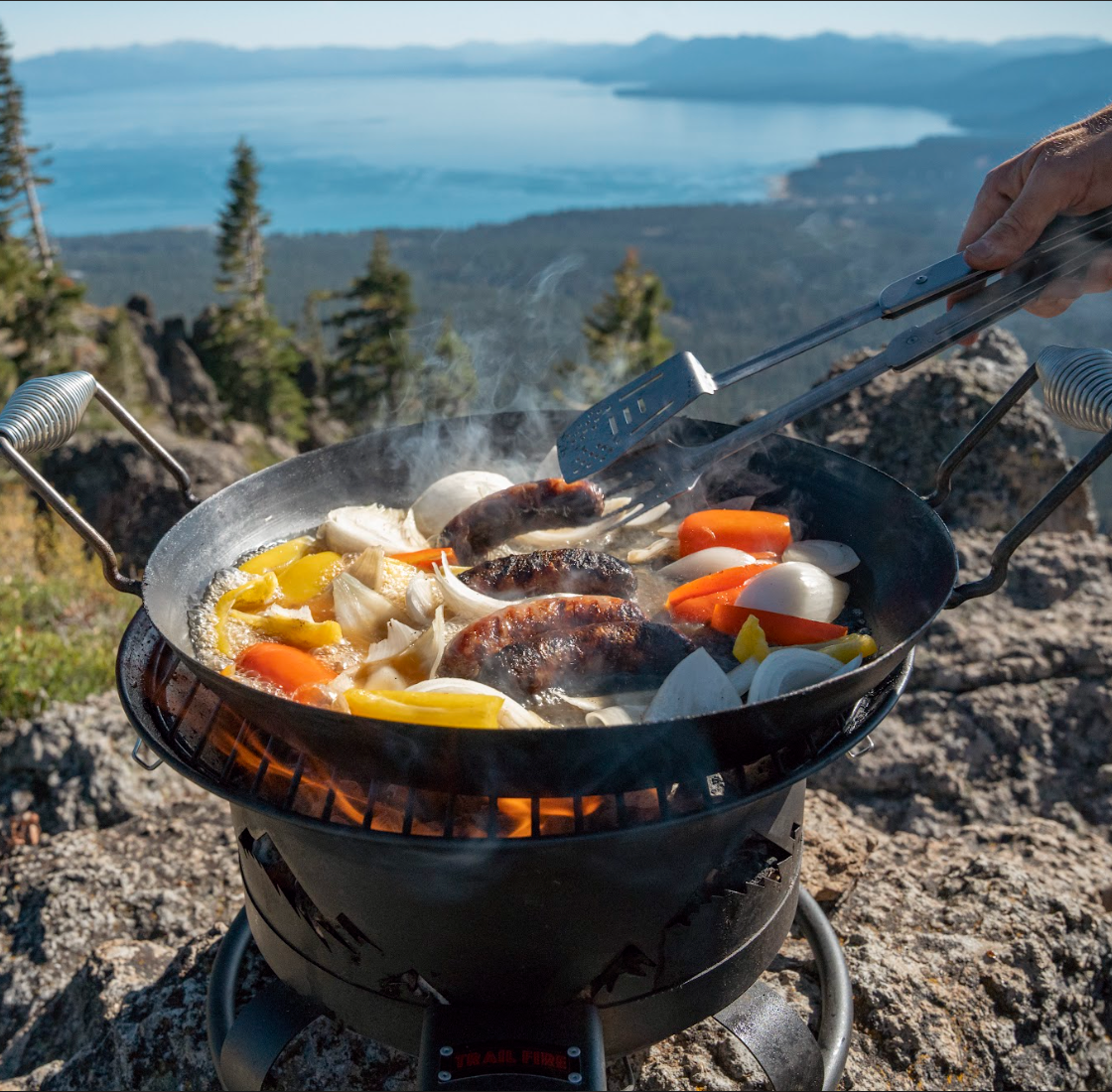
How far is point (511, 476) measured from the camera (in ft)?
11.3

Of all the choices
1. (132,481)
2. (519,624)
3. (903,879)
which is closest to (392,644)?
(519,624)

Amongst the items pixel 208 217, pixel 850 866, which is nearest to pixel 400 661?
pixel 850 866

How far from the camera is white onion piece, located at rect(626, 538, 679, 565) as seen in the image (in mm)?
2889

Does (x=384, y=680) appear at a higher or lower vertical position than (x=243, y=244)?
higher

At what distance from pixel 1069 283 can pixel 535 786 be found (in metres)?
2.23

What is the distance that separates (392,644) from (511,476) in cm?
135

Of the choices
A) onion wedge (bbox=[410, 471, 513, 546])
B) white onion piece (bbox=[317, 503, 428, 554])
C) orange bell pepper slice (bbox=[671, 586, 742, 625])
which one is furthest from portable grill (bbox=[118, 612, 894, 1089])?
onion wedge (bbox=[410, 471, 513, 546])

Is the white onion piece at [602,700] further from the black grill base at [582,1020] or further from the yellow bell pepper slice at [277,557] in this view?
the yellow bell pepper slice at [277,557]

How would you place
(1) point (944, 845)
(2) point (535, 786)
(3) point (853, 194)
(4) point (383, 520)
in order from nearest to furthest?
(2) point (535, 786)
(4) point (383, 520)
(1) point (944, 845)
(3) point (853, 194)

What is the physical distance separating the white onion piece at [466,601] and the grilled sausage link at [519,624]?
0.26 metres

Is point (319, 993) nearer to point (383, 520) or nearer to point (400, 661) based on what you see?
point (400, 661)

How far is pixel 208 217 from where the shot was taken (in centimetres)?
14762

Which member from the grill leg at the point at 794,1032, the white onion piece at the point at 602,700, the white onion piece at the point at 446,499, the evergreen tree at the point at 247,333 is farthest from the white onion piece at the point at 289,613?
the evergreen tree at the point at 247,333

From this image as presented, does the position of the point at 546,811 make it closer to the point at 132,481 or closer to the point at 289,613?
the point at 289,613
